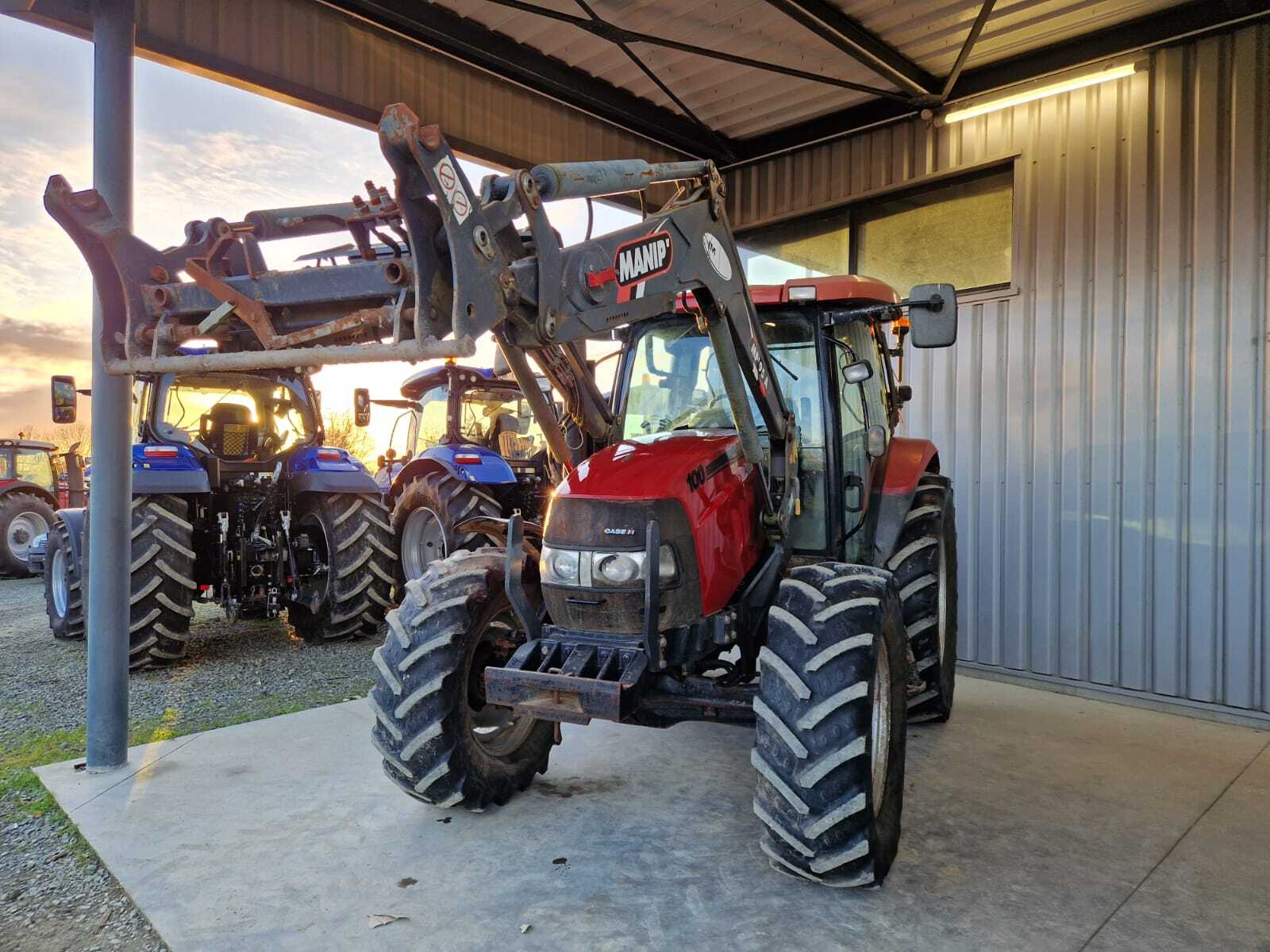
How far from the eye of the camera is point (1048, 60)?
550cm

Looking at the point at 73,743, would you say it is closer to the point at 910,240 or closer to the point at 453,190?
the point at 453,190

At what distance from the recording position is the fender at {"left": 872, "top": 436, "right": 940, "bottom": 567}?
12.5 feet

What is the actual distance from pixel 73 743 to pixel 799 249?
19.7 ft

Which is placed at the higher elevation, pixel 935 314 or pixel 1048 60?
pixel 1048 60

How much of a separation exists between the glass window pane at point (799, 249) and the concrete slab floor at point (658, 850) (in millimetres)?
4074

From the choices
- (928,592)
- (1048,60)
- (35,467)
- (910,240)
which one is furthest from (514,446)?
(35,467)

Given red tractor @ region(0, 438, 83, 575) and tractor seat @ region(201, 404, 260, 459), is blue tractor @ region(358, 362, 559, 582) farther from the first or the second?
red tractor @ region(0, 438, 83, 575)

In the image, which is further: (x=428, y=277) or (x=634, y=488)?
(x=634, y=488)

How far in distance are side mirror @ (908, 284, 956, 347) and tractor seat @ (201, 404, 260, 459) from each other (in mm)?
5312

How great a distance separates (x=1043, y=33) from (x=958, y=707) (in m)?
4.21

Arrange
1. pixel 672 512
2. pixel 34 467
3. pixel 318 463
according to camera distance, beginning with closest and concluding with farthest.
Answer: pixel 672 512 < pixel 318 463 < pixel 34 467

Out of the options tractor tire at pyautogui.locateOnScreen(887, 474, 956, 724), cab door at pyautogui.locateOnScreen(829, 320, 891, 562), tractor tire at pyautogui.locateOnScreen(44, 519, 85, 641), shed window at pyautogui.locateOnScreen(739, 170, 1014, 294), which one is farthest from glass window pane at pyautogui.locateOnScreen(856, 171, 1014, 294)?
tractor tire at pyautogui.locateOnScreen(44, 519, 85, 641)

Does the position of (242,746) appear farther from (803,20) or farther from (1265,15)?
(1265,15)

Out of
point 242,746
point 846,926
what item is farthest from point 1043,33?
point 242,746
